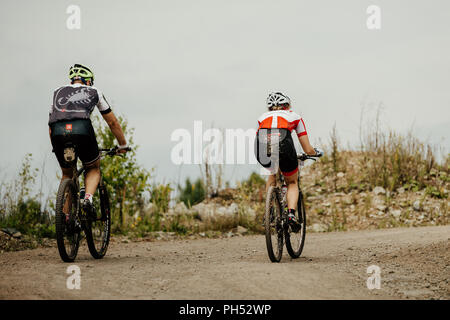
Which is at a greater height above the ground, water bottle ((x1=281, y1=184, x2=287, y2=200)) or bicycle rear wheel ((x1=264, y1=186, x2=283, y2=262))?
water bottle ((x1=281, y1=184, x2=287, y2=200))

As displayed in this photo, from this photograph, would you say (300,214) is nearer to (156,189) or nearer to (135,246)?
(135,246)

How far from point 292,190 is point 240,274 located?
1679mm

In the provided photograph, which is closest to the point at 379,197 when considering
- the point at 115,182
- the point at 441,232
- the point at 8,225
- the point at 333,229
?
the point at 333,229

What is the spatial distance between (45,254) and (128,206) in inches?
124

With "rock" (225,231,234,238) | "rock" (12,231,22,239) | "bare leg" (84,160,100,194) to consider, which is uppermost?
"bare leg" (84,160,100,194)

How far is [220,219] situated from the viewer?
11.7 meters

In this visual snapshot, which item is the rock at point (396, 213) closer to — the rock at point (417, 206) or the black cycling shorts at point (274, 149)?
the rock at point (417, 206)

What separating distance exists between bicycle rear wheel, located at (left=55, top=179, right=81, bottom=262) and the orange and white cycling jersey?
2.30 m

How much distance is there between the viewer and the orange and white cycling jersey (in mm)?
6461

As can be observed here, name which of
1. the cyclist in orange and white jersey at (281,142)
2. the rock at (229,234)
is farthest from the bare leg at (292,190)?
the rock at (229,234)

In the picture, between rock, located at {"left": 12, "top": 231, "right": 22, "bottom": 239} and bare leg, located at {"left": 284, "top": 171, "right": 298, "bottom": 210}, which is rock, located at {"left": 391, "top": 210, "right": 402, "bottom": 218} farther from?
rock, located at {"left": 12, "top": 231, "right": 22, "bottom": 239}

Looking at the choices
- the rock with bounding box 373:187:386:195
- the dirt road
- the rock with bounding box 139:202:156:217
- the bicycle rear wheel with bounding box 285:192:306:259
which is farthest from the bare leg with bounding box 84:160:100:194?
the rock with bounding box 373:187:386:195

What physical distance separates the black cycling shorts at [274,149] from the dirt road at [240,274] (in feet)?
3.78

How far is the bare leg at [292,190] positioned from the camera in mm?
6633
